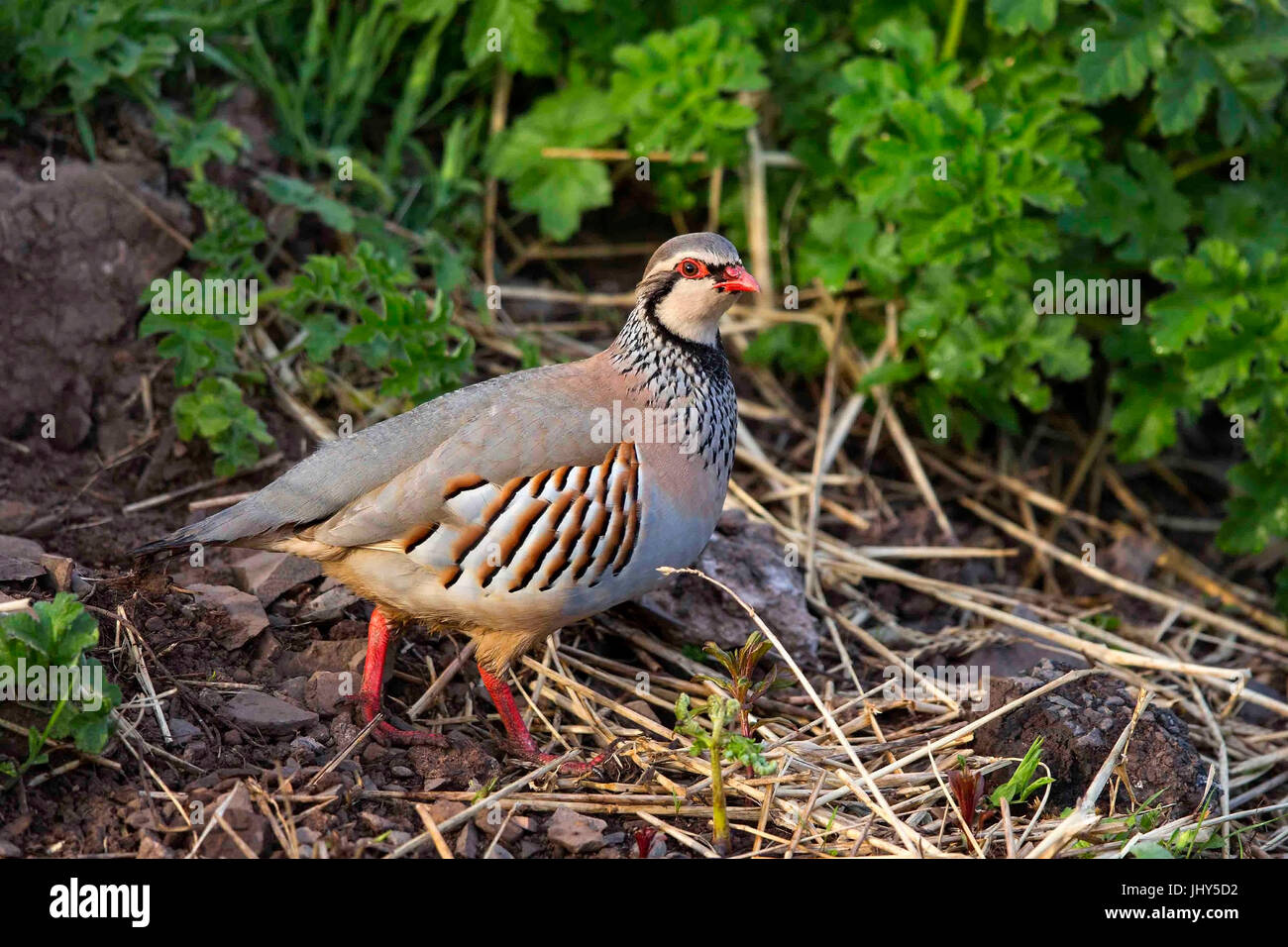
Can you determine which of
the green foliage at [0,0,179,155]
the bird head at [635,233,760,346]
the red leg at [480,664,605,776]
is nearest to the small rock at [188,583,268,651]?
the red leg at [480,664,605,776]

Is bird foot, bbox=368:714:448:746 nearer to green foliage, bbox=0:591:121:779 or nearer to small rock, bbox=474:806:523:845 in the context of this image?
small rock, bbox=474:806:523:845

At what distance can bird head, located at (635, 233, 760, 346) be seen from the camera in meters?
5.22

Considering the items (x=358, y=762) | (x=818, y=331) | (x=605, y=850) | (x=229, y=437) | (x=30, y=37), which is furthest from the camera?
(x=818, y=331)

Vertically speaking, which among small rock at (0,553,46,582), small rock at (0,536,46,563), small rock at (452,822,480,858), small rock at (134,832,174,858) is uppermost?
small rock at (0,536,46,563)

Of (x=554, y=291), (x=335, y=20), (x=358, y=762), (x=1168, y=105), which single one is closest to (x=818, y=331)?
(x=554, y=291)

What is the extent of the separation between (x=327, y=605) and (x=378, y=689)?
24.1 inches

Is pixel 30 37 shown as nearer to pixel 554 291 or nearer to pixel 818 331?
pixel 554 291

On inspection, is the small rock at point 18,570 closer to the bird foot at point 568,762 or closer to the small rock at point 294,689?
the small rock at point 294,689

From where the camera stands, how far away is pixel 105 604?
5.05 metres

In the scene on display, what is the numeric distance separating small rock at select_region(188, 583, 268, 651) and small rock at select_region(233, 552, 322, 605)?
0.34 feet

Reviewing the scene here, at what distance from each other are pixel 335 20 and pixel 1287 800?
20.6 feet

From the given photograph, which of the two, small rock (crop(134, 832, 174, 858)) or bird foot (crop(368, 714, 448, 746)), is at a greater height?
bird foot (crop(368, 714, 448, 746))

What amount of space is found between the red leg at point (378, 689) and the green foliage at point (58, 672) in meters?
0.99

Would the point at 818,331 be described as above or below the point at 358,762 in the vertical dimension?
above
